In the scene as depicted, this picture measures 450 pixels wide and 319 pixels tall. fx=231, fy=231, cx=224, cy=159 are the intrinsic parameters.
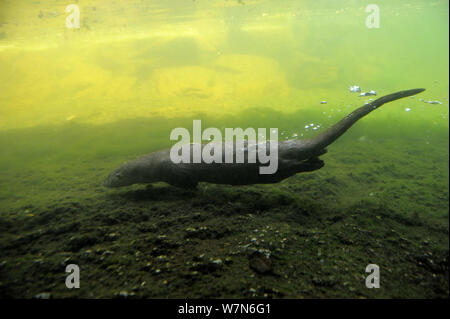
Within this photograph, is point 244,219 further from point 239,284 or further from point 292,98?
point 292,98

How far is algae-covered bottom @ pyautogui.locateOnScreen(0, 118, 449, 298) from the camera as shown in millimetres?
1684

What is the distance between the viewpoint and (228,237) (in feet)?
7.92

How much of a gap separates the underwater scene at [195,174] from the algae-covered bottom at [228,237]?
17 millimetres

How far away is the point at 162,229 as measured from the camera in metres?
2.56

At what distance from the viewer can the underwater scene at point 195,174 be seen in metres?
1.83

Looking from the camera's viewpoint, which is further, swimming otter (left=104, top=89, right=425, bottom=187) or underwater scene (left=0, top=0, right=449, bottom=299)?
swimming otter (left=104, top=89, right=425, bottom=187)

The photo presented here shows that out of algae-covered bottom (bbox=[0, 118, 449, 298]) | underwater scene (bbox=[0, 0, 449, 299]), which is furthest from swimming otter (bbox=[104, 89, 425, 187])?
algae-covered bottom (bbox=[0, 118, 449, 298])

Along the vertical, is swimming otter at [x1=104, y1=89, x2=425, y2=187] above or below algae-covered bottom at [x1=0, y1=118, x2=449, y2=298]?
above

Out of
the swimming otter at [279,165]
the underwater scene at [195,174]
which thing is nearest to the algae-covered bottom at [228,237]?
the underwater scene at [195,174]

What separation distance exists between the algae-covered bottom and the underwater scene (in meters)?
0.02

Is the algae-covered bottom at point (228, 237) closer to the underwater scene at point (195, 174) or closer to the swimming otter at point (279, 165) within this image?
the underwater scene at point (195, 174)

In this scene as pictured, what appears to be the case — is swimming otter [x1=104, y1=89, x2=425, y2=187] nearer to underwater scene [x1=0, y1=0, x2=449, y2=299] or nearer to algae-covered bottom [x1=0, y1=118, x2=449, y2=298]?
underwater scene [x1=0, y1=0, x2=449, y2=299]

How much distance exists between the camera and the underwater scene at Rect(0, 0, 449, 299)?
1831 millimetres
